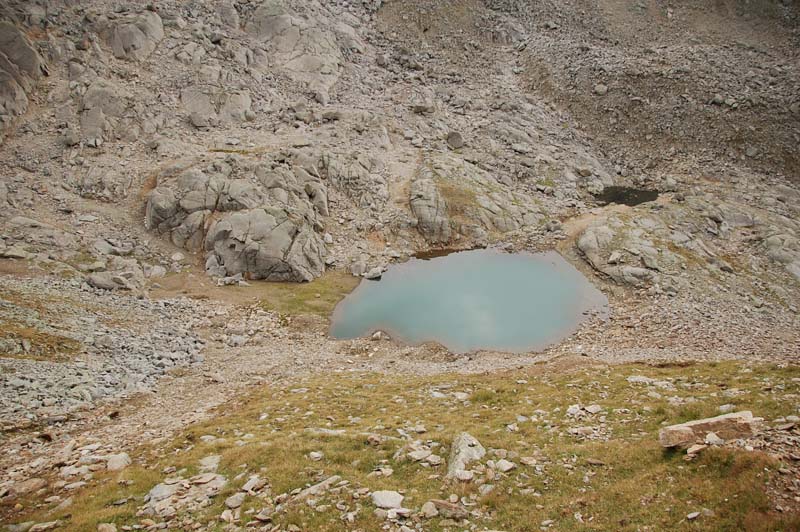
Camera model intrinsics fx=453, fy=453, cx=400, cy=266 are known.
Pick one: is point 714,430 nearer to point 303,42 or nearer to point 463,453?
Answer: point 463,453

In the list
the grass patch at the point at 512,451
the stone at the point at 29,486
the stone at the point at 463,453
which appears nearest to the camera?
the grass patch at the point at 512,451

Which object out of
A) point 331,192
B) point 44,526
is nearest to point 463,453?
point 44,526

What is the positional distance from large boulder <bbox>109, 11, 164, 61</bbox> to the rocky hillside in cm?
34

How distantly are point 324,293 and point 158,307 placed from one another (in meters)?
14.6

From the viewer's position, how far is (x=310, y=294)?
147 feet

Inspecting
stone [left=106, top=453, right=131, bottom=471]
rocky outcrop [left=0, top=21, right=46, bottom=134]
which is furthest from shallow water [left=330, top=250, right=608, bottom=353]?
rocky outcrop [left=0, top=21, right=46, bottom=134]

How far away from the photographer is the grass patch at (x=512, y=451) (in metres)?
13.3

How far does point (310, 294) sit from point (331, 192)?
16089 mm

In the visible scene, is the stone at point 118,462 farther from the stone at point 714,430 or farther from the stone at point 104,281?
the stone at point 104,281

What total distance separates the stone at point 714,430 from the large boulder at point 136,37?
75.1 metres

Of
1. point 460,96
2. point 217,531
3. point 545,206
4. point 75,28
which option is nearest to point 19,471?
point 217,531

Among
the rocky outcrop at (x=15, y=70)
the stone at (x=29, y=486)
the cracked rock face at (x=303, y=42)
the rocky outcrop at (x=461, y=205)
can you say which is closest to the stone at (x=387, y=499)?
the stone at (x=29, y=486)

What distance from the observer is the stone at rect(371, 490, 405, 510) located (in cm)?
1473

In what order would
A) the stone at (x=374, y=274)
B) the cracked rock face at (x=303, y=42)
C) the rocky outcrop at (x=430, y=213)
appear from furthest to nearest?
the cracked rock face at (x=303, y=42)
the rocky outcrop at (x=430, y=213)
the stone at (x=374, y=274)
